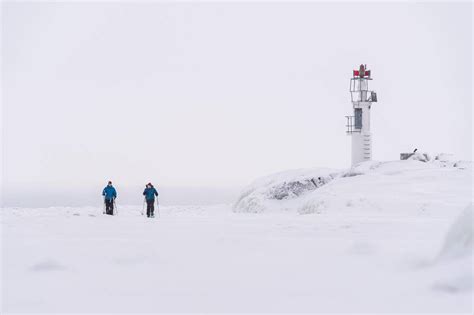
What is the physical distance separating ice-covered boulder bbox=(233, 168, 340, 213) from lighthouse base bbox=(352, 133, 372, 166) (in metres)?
5.04

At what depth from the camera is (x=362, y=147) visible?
142 feet

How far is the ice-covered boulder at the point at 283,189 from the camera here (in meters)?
35.0

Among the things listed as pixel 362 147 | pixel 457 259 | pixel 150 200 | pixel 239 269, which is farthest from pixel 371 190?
pixel 457 259

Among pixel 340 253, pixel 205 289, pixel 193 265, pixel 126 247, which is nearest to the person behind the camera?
pixel 205 289

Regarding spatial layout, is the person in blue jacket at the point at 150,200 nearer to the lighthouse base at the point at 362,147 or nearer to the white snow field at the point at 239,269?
the white snow field at the point at 239,269

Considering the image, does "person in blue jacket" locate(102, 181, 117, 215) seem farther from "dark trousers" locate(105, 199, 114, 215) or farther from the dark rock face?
the dark rock face

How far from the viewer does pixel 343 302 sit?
6.31 metres

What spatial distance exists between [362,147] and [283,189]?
9997 millimetres

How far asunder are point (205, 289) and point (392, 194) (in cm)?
2144

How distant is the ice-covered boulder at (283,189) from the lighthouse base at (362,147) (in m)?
5.04

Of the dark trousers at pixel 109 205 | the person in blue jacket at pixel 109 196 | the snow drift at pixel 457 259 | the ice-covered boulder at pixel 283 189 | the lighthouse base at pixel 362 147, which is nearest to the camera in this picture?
the snow drift at pixel 457 259

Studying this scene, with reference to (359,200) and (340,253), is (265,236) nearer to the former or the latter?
(340,253)

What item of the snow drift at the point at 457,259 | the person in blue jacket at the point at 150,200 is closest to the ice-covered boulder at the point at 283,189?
the person in blue jacket at the point at 150,200

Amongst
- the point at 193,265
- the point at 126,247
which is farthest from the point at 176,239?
the point at 193,265
